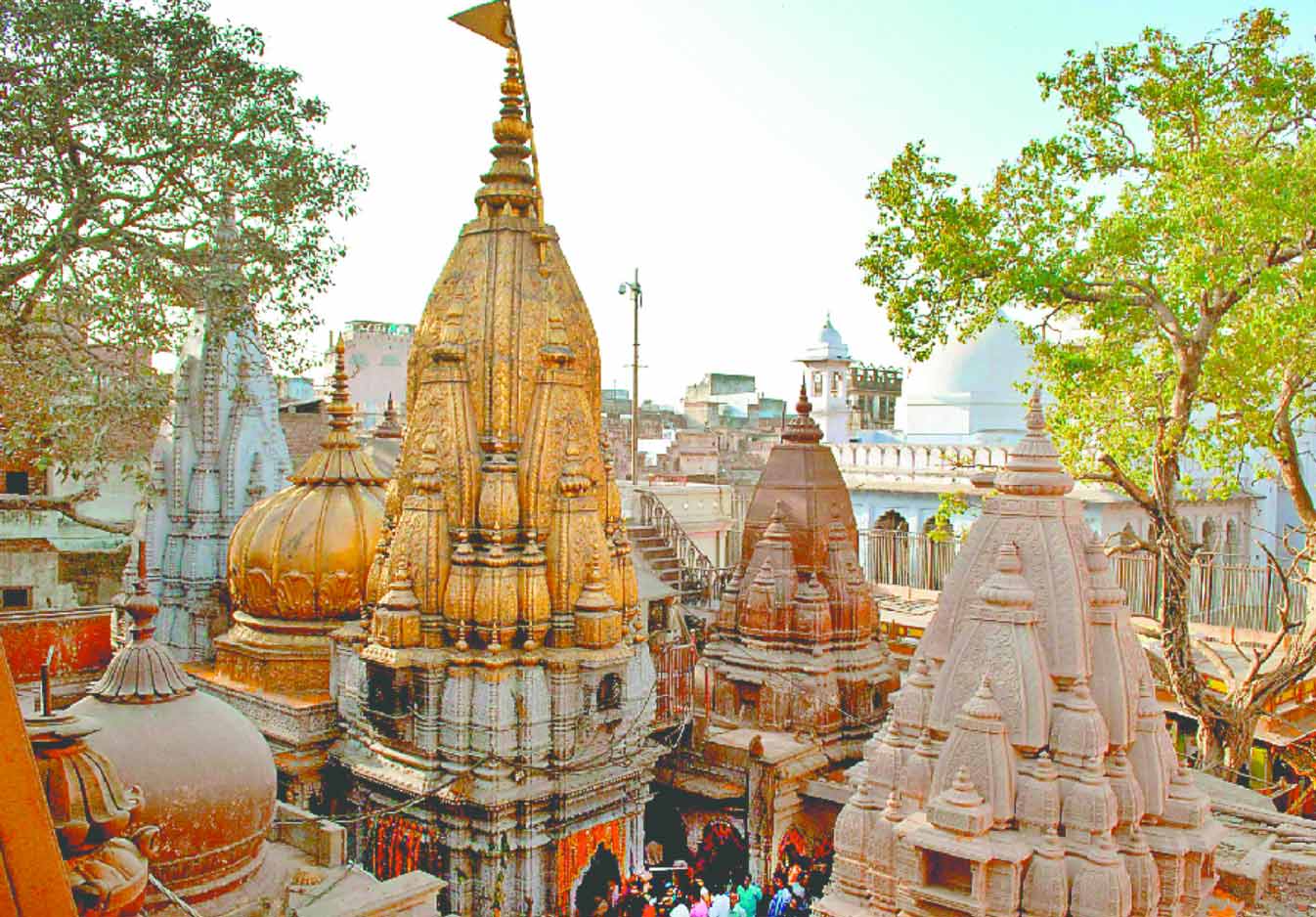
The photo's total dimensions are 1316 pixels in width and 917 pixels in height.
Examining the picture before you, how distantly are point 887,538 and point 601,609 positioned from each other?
16932 millimetres

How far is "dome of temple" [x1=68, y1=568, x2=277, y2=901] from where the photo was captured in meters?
7.16

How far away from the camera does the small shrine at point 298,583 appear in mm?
13164

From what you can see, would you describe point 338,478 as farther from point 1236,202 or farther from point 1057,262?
point 1236,202

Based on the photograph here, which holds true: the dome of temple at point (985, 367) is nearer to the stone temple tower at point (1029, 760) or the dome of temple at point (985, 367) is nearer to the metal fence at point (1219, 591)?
the metal fence at point (1219, 591)

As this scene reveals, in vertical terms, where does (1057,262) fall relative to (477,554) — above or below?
above

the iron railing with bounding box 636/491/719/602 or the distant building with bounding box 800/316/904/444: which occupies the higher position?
the distant building with bounding box 800/316/904/444

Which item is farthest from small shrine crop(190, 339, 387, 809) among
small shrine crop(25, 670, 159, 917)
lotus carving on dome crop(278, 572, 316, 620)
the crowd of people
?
small shrine crop(25, 670, 159, 917)

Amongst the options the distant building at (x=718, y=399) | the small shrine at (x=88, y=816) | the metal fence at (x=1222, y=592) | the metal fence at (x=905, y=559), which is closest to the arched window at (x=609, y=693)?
the small shrine at (x=88, y=816)

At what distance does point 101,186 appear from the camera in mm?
10297

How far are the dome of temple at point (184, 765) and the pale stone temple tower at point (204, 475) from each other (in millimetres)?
8834

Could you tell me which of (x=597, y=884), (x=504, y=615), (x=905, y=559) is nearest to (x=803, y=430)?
(x=504, y=615)

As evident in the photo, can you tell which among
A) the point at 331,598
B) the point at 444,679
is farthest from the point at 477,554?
the point at 331,598

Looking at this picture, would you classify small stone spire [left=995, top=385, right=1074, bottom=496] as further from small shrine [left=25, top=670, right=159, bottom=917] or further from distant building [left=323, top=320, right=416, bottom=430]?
distant building [left=323, top=320, right=416, bottom=430]

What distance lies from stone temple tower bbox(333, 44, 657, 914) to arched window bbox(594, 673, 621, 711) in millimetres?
22
